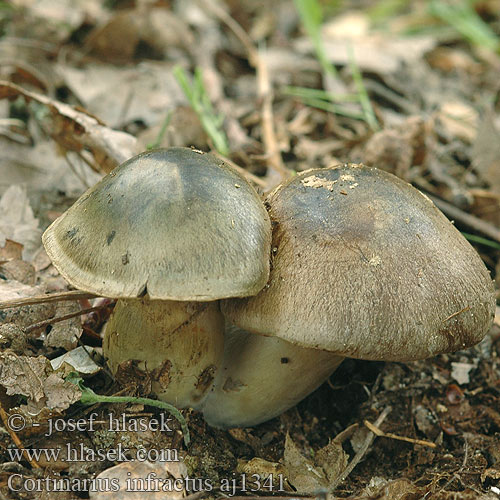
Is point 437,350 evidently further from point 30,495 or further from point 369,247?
point 30,495

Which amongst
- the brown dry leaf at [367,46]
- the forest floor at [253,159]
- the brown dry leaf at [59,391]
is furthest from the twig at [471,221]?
the brown dry leaf at [59,391]

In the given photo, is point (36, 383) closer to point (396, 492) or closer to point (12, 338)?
point (12, 338)

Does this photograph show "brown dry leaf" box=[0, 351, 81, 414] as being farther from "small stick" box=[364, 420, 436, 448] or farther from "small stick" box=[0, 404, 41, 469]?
"small stick" box=[364, 420, 436, 448]

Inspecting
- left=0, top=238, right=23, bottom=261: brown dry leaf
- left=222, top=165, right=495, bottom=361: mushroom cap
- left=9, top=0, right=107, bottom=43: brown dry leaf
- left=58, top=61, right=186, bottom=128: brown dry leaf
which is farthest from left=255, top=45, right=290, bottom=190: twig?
left=9, top=0, right=107, bottom=43: brown dry leaf

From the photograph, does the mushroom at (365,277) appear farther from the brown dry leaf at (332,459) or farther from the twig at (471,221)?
the twig at (471,221)

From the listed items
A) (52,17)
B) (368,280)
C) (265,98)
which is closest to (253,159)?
(265,98)
